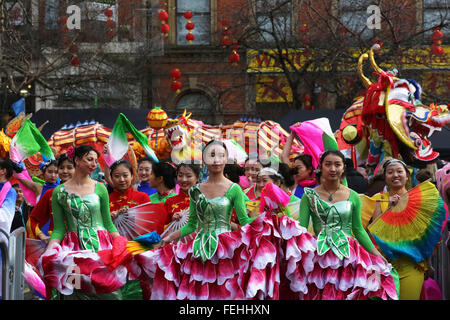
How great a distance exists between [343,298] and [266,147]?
210 inches

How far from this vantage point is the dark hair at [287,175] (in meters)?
6.90

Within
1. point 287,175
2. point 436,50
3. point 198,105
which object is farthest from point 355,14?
point 287,175

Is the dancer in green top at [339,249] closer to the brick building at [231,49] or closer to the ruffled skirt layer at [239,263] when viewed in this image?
the ruffled skirt layer at [239,263]

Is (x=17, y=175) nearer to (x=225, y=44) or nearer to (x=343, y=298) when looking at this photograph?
(x=343, y=298)

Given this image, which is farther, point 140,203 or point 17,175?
point 17,175

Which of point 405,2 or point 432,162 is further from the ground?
point 405,2

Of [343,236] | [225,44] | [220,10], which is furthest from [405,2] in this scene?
[343,236]

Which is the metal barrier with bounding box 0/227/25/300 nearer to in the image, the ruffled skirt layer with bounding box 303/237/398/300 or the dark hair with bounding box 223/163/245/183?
the ruffled skirt layer with bounding box 303/237/398/300

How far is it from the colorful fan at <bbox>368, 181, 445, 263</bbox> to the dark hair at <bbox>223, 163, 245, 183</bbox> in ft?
5.90

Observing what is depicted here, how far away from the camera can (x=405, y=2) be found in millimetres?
15914

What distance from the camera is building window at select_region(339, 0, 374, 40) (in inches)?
571

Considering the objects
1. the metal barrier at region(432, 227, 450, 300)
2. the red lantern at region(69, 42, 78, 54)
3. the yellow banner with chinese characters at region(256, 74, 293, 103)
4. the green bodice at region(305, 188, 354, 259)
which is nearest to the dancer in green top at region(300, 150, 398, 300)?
the green bodice at region(305, 188, 354, 259)

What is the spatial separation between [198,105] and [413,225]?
50.0 ft
